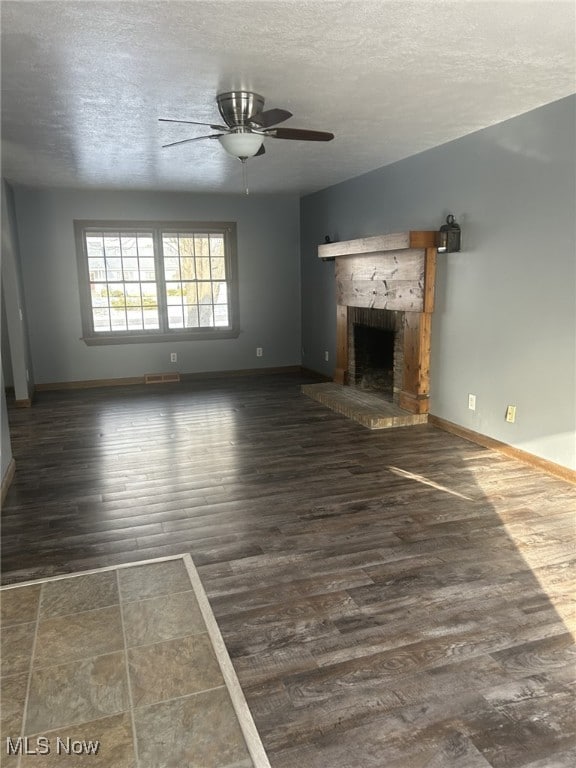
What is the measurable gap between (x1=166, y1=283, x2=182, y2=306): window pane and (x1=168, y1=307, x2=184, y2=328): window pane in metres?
0.09

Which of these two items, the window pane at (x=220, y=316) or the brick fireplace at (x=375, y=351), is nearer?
the brick fireplace at (x=375, y=351)

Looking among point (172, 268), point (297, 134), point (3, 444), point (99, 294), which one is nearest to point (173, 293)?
point (172, 268)

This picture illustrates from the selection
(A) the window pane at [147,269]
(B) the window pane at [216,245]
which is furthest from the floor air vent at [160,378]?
(B) the window pane at [216,245]

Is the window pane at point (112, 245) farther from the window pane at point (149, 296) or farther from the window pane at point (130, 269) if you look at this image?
the window pane at point (149, 296)

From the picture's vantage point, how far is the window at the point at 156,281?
703cm

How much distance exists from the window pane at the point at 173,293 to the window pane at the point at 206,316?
34cm

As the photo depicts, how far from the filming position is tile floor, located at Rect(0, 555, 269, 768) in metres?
1.64

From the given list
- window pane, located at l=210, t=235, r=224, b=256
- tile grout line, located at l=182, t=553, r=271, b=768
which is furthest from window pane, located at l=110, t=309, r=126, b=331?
tile grout line, located at l=182, t=553, r=271, b=768

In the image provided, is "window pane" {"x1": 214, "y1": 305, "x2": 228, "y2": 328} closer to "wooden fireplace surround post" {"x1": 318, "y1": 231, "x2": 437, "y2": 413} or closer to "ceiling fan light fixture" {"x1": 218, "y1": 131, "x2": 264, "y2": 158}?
"wooden fireplace surround post" {"x1": 318, "y1": 231, "x2": 437, "y2": 413}

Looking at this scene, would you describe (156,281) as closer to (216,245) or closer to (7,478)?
(216,245)

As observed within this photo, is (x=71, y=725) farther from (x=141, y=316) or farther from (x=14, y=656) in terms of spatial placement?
(x=141, y=316)

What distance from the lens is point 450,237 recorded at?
4484 millimetres

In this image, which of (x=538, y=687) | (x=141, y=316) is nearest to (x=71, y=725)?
(x=538, y=687)

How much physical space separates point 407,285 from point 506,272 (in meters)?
1.15
